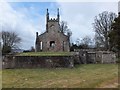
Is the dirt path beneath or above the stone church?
beneath

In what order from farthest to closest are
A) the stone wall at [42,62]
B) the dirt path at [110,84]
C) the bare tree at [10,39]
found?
the bare tree at [10,39], the stone wall at [42,62], the dirt path at [110,84]

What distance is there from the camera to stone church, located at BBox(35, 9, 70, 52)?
57625mm

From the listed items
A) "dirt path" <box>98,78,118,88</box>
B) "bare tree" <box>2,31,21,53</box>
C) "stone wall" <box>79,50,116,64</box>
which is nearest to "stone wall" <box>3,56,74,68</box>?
"stone wall" <box>79,50,116,64</box>

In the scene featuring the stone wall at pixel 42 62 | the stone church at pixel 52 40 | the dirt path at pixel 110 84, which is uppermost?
the stone church at pixel 52 40

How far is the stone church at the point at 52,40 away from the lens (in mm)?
57625

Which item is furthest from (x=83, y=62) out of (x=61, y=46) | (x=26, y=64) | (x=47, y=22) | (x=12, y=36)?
(x=12, y=36)

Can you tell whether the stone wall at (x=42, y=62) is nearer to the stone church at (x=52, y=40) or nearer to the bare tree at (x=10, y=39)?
the stone church at (x=52, y=40)

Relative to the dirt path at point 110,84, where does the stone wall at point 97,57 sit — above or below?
above

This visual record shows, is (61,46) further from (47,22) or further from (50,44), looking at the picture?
(47,22)

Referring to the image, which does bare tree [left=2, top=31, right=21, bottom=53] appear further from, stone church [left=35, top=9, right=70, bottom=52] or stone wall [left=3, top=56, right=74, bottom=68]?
stone wall [left=3, top=56, right=74, bottom=68]

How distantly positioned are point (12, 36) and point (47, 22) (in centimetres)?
1741

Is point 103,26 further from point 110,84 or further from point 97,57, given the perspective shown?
point 110,84

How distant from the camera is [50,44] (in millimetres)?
58594

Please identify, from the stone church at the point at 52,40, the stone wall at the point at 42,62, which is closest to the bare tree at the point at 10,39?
the stone church at the point at 52,40
